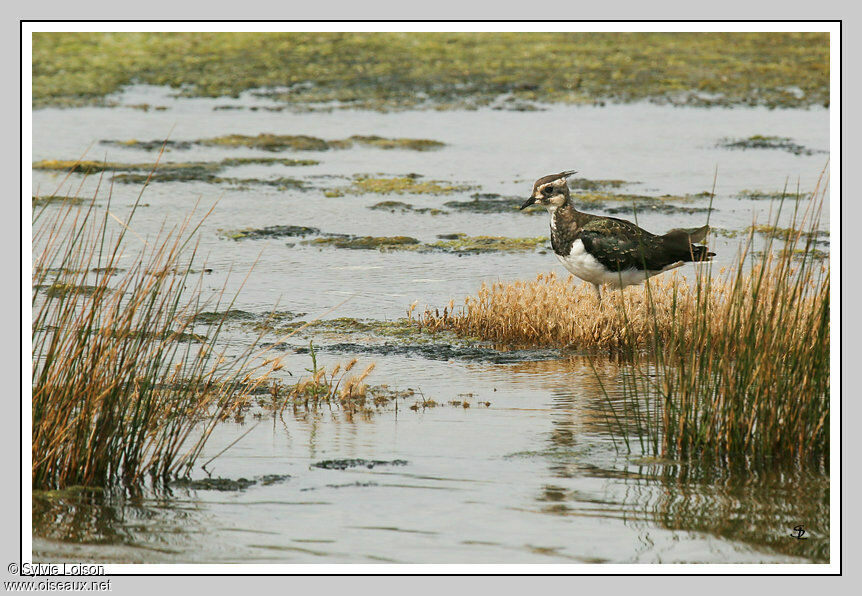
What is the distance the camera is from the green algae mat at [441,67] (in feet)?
93.1

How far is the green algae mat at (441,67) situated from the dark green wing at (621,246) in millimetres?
15409

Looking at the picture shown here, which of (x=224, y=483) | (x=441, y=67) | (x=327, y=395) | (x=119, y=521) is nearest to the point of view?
(x=119, y=521)

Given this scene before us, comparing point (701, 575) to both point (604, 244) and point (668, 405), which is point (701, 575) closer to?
point (668, 405)

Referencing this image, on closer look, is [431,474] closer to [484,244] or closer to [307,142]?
[484,244]

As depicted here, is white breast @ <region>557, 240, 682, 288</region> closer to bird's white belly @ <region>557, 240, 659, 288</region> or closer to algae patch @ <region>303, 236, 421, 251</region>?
bird's white belly @ <region>557, 240, 659, 288</region>

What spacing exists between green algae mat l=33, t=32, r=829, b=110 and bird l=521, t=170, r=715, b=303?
1508 centimetres

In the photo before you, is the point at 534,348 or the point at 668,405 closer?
the point at 668,405

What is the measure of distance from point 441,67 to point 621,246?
1943cm

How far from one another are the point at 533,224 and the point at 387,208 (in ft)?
7.67

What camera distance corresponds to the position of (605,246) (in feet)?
39.1

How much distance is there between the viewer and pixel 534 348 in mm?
11961

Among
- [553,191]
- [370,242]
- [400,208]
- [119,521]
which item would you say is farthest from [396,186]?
[119,521]

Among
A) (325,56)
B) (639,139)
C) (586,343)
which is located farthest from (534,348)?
(325,56)

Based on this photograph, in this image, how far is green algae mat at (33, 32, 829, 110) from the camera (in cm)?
2839
